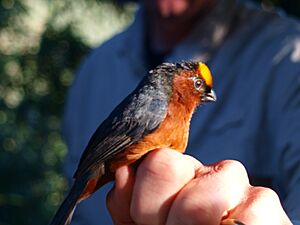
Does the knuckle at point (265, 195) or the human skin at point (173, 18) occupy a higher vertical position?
the knuckle at point (265, 195)

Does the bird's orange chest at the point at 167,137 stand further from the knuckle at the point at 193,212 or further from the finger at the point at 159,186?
the knuckle at the point at 193,212

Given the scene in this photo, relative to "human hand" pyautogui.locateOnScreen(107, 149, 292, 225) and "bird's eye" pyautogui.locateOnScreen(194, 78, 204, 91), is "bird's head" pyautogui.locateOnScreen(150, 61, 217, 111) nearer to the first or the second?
"bird's eye" pyautogui.locateOnScreen(194, 78, 204, 91)

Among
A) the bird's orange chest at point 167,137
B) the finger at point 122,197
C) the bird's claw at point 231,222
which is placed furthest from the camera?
the bird's orange chest at point 167,137

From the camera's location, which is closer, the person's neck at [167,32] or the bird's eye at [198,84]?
the bird's eye at [198,84]

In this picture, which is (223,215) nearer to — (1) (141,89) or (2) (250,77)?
(1) (141,89)

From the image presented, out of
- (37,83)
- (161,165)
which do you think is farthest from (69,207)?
(37,83)

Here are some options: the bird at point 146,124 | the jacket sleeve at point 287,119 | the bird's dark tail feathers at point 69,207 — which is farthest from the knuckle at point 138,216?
the jacket sleeve at point 287,119
